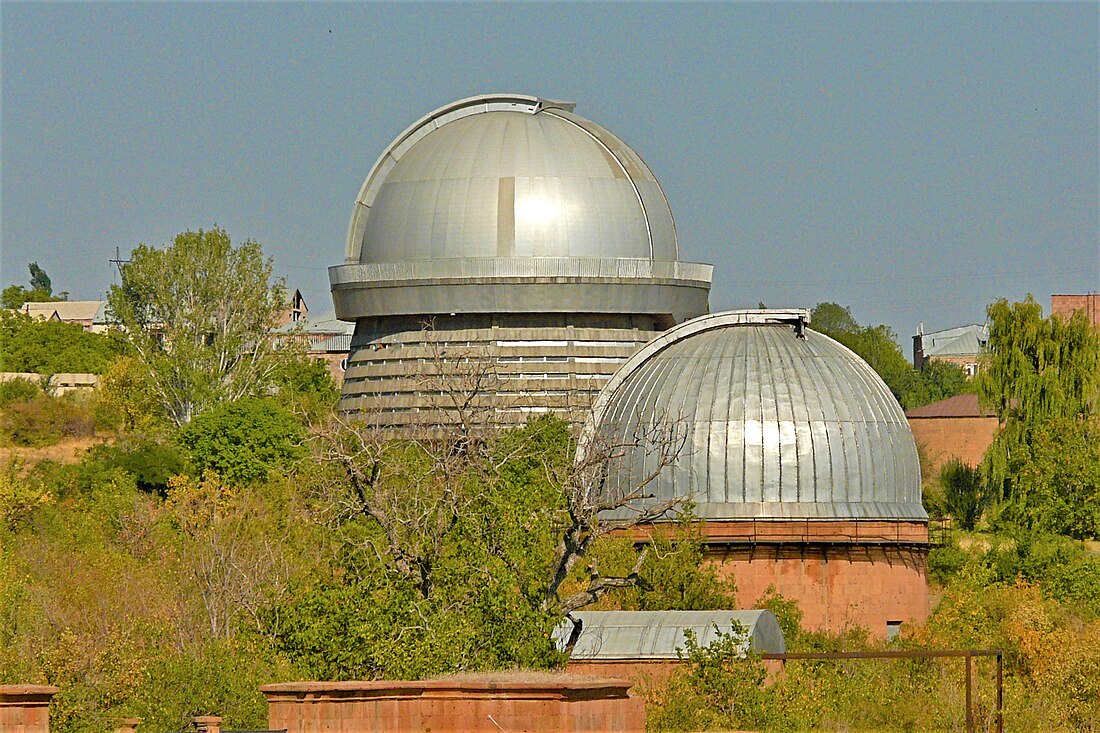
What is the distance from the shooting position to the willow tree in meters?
68.9

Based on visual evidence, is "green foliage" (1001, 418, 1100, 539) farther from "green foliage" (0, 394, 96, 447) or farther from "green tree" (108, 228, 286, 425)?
"green foliage" (0, 394, 96, 447)

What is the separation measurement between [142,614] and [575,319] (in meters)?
20.9

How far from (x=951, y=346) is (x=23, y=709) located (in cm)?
14287

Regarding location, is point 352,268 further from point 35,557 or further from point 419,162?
point 35,557

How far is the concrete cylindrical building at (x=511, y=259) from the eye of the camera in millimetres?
55656

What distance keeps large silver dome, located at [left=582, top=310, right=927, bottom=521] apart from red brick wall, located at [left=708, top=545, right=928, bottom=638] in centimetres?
81

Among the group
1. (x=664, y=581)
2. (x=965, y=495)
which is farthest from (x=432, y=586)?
(x=965, y=495)

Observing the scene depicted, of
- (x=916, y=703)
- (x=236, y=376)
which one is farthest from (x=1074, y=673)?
(x=236, y=376)

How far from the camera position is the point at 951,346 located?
162 m

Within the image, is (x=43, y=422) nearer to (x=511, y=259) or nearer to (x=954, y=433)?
(x=511, y=259)

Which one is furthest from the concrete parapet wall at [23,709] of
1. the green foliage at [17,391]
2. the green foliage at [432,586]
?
the green foliage at [17,391]

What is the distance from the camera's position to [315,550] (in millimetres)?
41844

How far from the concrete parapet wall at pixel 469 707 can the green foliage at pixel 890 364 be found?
8577cm

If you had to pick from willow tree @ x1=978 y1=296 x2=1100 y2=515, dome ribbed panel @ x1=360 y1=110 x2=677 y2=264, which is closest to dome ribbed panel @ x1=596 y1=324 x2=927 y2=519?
dome ribbed panel @ x1=360 y1=110 x2=677 y2=264
